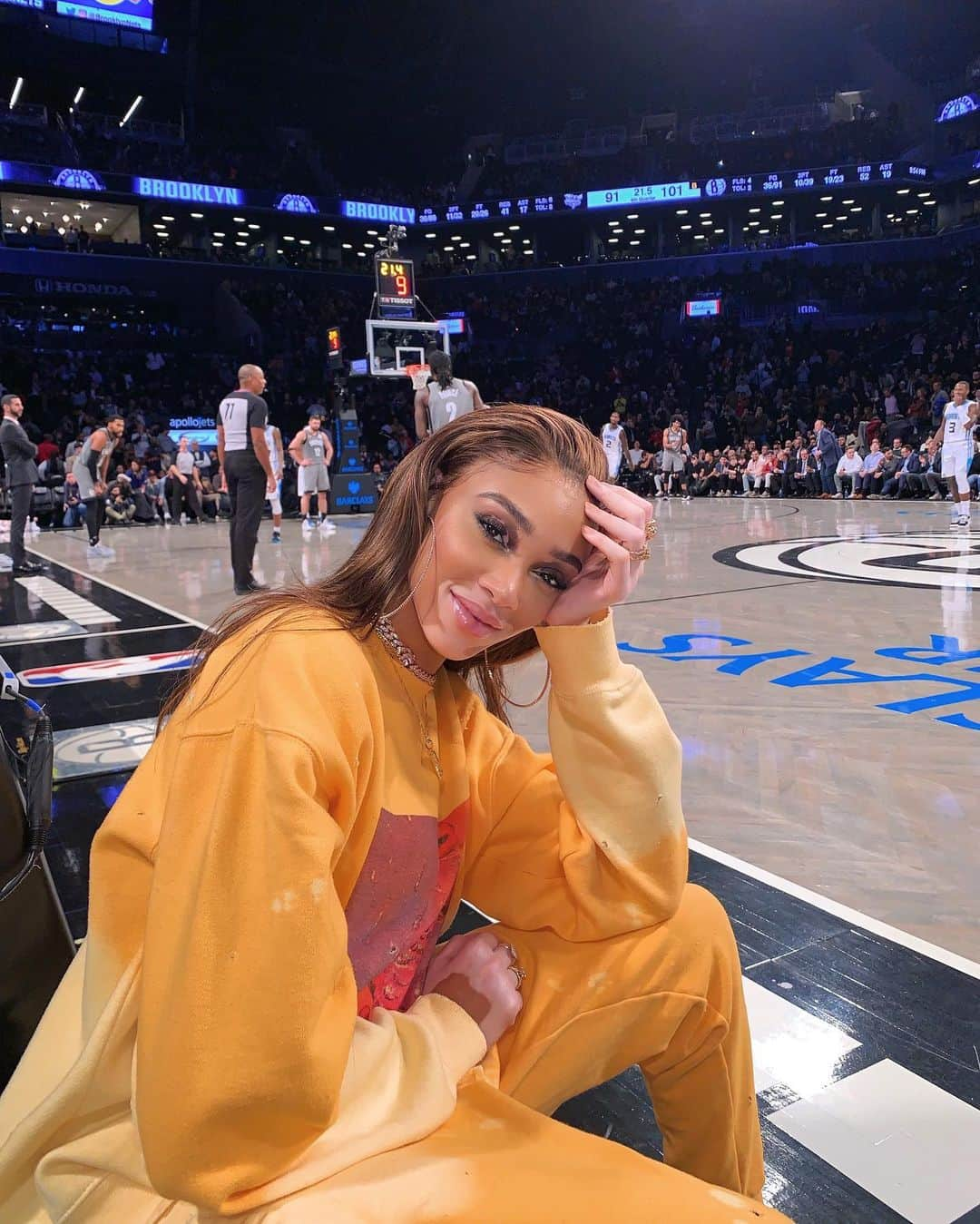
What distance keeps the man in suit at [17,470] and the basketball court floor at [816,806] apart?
180 cm

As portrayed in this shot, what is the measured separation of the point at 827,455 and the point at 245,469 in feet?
40.5

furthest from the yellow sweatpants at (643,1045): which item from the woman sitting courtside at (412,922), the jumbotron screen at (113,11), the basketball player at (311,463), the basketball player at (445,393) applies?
the jumbotron screen at (113,11)

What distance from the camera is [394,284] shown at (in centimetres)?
1808

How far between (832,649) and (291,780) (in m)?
3.89

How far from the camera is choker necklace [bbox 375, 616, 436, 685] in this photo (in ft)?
3.37

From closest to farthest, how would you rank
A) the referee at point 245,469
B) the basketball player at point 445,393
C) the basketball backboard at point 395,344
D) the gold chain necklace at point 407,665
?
1. the gold chain necklace at point 407,665
2. the referee at point 245,469
3. the basketball player at point 445,393
4. the basketball backboard at point 395,344

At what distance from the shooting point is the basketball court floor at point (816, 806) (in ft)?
4.26

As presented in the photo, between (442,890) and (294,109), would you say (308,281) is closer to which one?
(294,109)

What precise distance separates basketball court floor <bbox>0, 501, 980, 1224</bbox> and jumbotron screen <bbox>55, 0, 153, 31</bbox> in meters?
27.7

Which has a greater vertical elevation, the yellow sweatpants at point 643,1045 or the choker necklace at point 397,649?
the choker necklace at point 397,649

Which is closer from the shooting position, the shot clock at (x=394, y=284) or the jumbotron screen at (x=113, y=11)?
the shot clock at (x=394, y=284)

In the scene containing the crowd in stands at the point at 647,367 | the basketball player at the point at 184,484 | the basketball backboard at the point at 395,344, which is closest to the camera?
the basketball player at the point at 184,484

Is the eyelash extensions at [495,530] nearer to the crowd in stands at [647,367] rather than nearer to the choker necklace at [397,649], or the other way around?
the choker necklace at [397,649]

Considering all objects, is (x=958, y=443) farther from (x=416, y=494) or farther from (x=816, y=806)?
(x=416, y=494)
